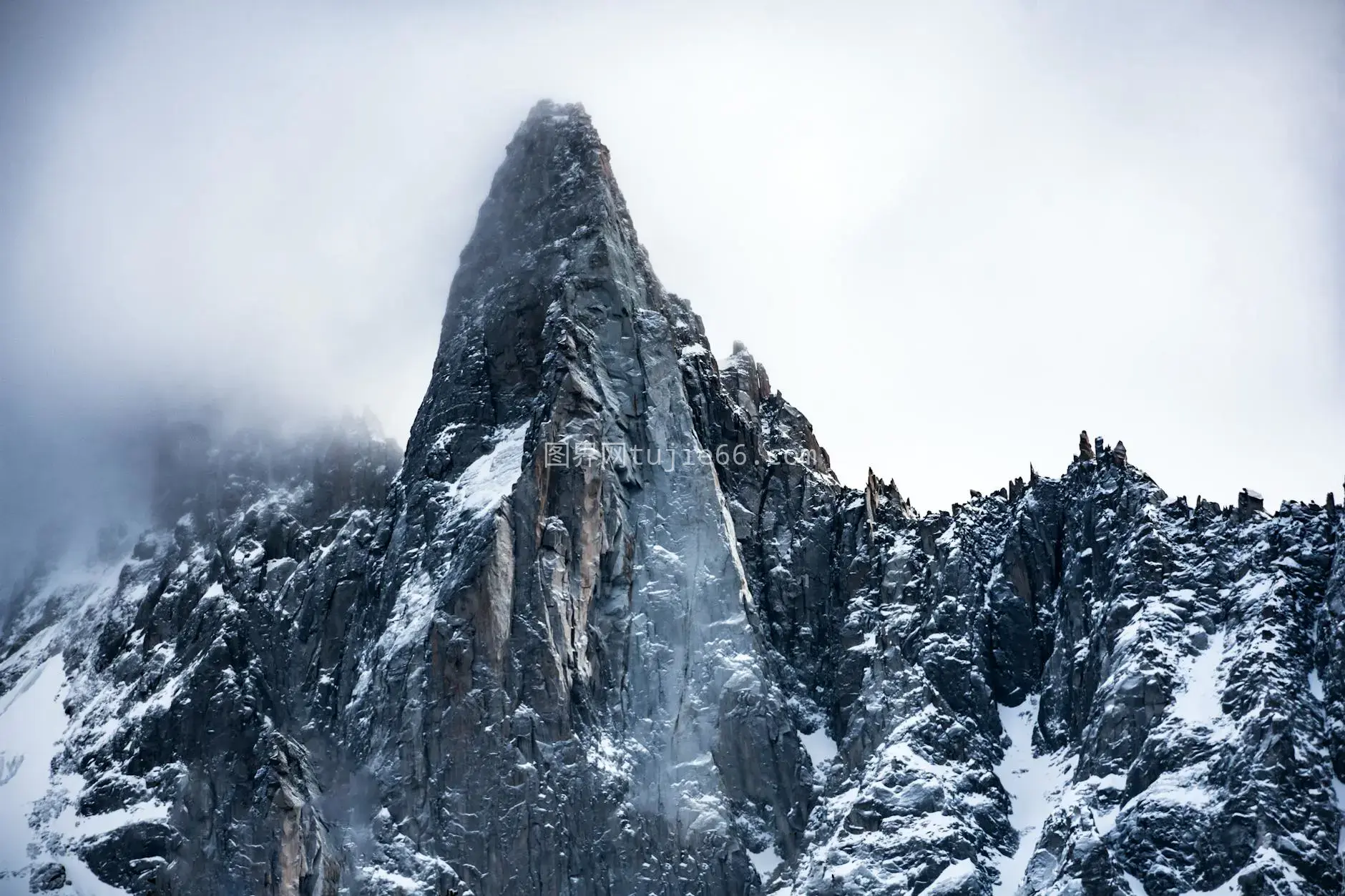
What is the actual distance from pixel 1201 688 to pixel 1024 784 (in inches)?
870

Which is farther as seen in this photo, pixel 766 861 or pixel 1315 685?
pixel 766 861

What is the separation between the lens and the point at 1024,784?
630 feet

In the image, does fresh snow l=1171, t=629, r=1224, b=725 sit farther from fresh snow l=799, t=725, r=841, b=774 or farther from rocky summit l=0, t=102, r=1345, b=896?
fresh snow l=799, t=725, r=841, b=774

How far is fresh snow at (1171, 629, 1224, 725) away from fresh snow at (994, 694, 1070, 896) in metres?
14.5

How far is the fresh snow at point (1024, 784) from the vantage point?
182800 millimetres

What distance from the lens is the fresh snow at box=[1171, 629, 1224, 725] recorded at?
17475 cm

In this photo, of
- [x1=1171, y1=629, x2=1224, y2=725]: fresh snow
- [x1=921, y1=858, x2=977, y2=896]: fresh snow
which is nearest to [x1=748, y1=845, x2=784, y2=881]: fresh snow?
[x1=921, y1=858, x2=977, y2=896]: fresh snow

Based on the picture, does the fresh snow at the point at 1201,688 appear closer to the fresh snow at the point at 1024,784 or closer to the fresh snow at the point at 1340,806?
the fresh snow at the point at 1340,806

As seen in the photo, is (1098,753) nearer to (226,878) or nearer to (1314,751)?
(1314,751)

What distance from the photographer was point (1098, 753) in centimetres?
18088

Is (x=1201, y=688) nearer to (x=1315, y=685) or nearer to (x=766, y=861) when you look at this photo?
(x=1315, y=685)

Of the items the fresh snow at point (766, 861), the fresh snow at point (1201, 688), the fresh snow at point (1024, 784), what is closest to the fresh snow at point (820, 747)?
the fresh snow at point (766, 861)

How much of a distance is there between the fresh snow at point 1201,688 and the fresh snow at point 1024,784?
14.5 metres

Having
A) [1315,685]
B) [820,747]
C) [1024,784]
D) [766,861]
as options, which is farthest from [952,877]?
[1315,685]
